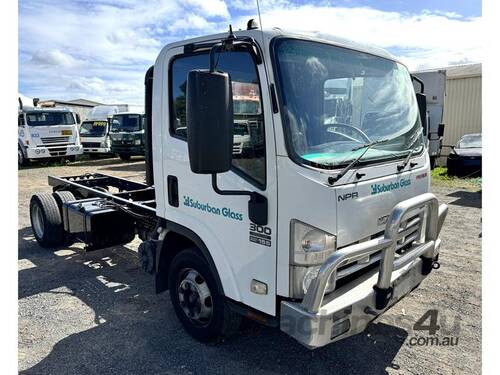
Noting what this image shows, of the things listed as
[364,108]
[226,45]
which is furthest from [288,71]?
[364,108]

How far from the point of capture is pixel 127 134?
18453mm

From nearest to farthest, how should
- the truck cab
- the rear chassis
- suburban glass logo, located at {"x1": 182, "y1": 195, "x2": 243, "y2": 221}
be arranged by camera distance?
1. suburban glass logo, located at {"x1": 182, "y1": 195, "x2": 243, "y2": 221}
2. the rear chassis
3. the truck cab

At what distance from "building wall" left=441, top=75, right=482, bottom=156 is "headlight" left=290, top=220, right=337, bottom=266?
15.5 m

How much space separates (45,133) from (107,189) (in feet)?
37.2

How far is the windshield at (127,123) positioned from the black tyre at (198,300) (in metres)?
16.2

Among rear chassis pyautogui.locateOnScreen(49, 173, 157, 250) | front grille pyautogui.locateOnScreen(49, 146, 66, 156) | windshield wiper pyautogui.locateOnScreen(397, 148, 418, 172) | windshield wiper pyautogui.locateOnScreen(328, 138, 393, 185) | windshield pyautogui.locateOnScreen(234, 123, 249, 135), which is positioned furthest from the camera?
front grille pyautogui.locateOnScreen(49, 146, 66, 156)

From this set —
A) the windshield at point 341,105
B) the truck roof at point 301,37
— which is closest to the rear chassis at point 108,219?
the truck roof at point 301,37

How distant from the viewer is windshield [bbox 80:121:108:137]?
19.4 m

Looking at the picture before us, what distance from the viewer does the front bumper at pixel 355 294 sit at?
7.67ft

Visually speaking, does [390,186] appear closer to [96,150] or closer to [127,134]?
[127,134]

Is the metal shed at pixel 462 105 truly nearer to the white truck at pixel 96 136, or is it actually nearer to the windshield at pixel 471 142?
the windshield at pixel 471 142

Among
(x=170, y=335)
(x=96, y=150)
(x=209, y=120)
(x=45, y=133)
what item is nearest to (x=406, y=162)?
(x=209, y=120)

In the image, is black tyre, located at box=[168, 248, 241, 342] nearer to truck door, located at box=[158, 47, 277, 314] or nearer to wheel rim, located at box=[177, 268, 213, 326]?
wheel rim, located at box=[177, 268, 213, 326]

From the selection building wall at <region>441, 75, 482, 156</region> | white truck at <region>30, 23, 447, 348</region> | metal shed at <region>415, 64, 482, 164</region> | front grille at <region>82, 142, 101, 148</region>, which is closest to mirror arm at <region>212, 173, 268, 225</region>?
white truck at <region>30, 23, 447, 348</region>
